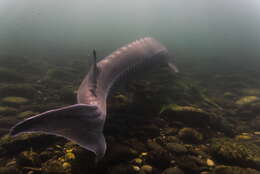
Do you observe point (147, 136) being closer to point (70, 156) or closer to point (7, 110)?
point (70, 156)

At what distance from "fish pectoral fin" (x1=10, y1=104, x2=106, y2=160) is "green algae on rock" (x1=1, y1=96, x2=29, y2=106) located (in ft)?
10.7

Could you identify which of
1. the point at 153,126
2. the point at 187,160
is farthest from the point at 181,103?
the point at 187,160

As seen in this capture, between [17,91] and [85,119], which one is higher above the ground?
[85,119]

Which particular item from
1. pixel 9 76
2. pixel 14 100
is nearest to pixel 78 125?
pixel 14 100

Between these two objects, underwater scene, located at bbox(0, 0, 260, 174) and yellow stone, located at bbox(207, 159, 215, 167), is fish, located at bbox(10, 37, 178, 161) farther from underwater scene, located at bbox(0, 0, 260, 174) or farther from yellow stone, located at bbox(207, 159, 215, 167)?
yellow stone, located at bbox(207, 159, 215, 167)

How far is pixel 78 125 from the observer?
7.51 ft

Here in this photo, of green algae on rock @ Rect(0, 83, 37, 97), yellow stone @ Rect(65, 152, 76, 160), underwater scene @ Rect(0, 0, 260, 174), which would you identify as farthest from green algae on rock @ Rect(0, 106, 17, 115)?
yellow stone @ Rect(65, 152, 76, 160)

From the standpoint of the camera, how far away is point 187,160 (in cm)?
291

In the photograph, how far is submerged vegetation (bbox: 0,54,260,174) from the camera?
8.93ft

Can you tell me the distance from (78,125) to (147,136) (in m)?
1.56

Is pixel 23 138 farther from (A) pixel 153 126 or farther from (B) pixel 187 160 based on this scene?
(B) pixel 187 160

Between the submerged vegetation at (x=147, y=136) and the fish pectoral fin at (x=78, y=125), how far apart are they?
0.48m

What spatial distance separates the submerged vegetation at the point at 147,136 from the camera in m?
2.72

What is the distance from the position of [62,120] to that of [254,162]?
103 inches
